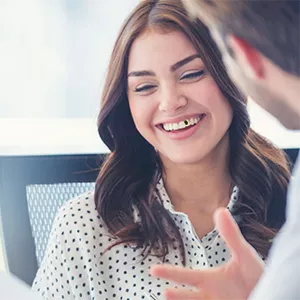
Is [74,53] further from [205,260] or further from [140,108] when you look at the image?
[205,260]

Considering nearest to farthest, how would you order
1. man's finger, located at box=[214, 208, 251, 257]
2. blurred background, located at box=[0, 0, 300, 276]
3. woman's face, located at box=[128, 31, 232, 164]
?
man's finger, located at box=[214, 208, 251, 257], woman's face, located at box=[128, 31, 232, 164], blurred background, located at box=[0, 0, 300, 276]

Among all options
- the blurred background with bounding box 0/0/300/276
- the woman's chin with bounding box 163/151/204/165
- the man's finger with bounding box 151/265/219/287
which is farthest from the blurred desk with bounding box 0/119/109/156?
the man's finger with bounding box 151/265/219/287

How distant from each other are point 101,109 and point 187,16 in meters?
0.14

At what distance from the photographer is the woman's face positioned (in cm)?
72

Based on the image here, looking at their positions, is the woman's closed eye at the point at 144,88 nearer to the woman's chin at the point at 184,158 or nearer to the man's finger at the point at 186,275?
the woman's chin at the point at 184,158

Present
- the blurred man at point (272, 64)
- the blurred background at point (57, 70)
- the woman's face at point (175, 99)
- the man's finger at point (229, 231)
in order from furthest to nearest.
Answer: the blurred background at point (57, 70)
the woman's face at point (175, 99)
the man's finger at point (229, 231)
the blurred man at point (272, 64)

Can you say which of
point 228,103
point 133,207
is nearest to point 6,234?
point 133,207

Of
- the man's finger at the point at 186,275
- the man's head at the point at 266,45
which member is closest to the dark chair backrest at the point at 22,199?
the man's finger at the point at 186,275

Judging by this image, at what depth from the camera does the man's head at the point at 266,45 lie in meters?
0.36

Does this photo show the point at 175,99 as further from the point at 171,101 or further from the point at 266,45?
the point at 266,45

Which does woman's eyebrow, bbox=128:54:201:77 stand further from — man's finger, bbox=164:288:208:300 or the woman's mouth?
man's finger, bbox=164:288:208:300

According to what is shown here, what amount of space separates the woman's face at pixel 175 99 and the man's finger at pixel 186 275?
0.90 feet

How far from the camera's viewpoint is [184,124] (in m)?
0.75

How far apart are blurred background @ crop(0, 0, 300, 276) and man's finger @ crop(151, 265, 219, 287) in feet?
1.16
